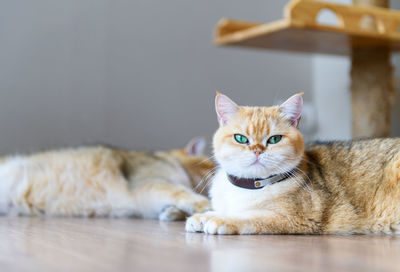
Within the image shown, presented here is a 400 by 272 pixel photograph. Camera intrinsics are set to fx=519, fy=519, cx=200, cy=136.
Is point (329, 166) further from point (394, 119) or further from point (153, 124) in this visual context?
point (394, 119)

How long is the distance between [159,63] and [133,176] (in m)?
1.33

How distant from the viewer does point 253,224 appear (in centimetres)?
150

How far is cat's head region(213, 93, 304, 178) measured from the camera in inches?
59.5

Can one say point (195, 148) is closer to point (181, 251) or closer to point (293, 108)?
point (293, 108)

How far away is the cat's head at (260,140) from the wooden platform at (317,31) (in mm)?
941

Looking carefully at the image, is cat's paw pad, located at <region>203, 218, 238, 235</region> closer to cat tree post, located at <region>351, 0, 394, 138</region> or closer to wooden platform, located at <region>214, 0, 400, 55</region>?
wooden platform, located at <region>214, 0, 400, 55</region>

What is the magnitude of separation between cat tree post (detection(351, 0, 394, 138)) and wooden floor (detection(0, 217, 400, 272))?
1639 mm

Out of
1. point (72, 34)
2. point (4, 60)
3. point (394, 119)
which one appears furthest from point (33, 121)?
point (394, 119)

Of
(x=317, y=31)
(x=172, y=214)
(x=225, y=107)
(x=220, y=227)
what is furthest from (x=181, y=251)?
(x=317, y=31)

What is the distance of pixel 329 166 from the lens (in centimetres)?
167

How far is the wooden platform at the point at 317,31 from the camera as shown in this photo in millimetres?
2445

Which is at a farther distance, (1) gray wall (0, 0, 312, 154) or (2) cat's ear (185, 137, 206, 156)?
(1) gray wall (0, 0, 312, 154)

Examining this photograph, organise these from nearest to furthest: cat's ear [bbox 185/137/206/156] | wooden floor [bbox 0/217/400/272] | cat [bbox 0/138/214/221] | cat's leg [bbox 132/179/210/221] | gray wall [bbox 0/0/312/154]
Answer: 1. wooden floor [bbox 0/217/400/272]
2. cat's leg [bbox 132/179/210/221]
3. cat [bbox 0/138/214/221]
4. cat's ear [bbox 185/137/206/156]
5. gray wall [bbox 0/0/312/154]

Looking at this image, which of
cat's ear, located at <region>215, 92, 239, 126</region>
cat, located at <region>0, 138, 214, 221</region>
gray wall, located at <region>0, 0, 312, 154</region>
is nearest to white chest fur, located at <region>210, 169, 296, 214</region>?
cat's ear, located at <region>215, 92, 239, 126</region>
